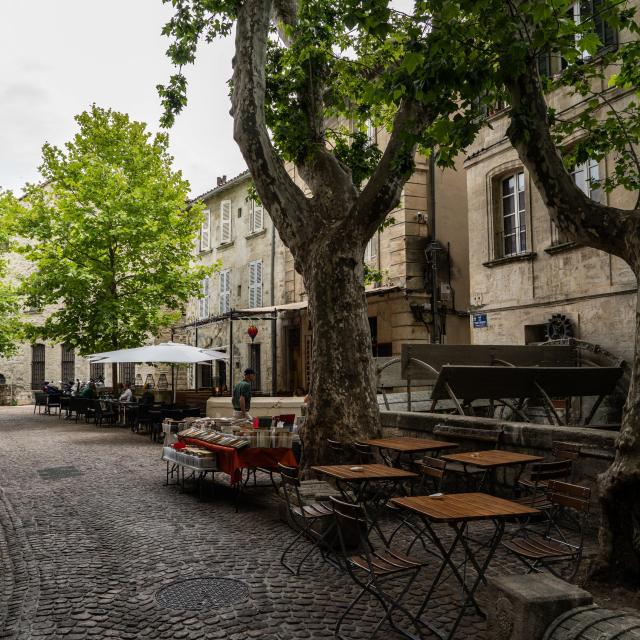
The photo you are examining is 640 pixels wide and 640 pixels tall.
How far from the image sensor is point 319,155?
8766mm

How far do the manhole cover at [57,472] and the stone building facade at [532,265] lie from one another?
9329mm

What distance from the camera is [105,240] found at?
19344 millimetres

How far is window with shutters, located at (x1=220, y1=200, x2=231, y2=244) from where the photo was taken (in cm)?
2748

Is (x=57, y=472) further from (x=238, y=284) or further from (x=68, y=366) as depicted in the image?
(x=68, y=366)

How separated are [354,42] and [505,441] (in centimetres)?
707

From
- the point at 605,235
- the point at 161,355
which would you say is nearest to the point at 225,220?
the point at 161,355

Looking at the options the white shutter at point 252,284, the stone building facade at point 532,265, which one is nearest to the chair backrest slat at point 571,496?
the stone building facade at point 532,265

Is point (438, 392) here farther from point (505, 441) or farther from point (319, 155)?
point (319, 155)

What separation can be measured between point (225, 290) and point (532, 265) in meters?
16.2

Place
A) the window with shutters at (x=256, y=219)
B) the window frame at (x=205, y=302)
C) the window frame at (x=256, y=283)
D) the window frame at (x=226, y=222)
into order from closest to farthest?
the window frame at (x=256, y=283) → the window with shutters at (x=256, y=219) → the window frame at (x=226, y=222) → the window frame at (x=205, y=302)

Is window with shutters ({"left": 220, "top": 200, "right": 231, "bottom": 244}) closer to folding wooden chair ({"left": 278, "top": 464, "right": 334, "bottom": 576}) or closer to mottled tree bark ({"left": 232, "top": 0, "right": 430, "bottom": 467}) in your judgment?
mottled tree bark ({"left": 232, "top": 0, "right": 430, "bottom": 467})

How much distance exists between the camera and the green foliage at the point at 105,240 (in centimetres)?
1903

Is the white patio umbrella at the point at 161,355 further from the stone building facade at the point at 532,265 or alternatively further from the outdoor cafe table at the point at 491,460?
the outdoor cafe table at the point at 491,460

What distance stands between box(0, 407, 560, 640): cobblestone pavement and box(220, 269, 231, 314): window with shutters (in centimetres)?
1795
